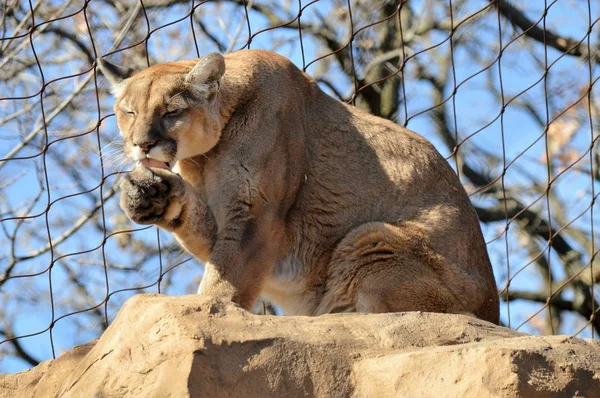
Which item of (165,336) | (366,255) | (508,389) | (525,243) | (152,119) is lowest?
(508,389)

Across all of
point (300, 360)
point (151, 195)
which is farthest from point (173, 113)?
point (300, 360)

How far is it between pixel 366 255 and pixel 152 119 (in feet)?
3.84

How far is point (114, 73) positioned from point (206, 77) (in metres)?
0.54

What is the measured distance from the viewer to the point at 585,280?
30.3 feet

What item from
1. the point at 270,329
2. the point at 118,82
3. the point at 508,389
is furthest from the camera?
the point at 118,82

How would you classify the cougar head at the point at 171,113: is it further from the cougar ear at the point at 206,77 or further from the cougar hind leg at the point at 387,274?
the cougar hind leg at the point at 387,274

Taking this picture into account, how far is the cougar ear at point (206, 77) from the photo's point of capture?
518 centimetres

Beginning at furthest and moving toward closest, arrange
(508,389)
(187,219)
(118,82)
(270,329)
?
1. (118,82)
2. (187,219)
3. (270,329)
4. (508,389)

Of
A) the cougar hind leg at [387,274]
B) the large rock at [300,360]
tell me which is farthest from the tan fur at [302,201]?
the large rock at [300,360]

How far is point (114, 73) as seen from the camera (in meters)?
5.43

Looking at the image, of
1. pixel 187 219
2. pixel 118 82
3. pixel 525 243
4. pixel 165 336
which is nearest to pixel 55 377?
pixel 165 336

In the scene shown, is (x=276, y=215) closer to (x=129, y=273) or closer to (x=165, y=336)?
(x=165, y=336)

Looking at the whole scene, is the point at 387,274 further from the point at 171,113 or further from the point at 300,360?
the point at 300,360

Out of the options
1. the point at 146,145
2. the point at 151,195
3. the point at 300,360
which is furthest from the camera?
the point at 146,145
